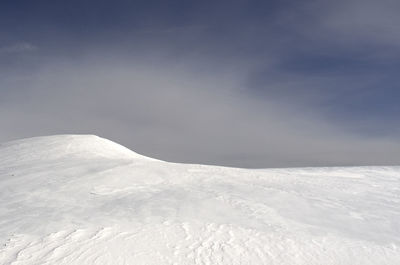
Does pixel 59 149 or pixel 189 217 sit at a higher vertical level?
pixel 59 149

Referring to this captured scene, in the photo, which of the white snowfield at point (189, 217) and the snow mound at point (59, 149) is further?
the snow mound at point (59, 149)

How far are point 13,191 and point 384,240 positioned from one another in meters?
9.53

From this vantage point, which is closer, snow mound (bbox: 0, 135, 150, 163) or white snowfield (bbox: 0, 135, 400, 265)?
white snowfield (bbox: 0, 135, 400, 265)

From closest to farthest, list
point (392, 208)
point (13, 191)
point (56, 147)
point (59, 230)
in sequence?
point (59, 230)
point (392, 208)
point (13, 191)
point (56, 147)

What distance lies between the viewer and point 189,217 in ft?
24.8

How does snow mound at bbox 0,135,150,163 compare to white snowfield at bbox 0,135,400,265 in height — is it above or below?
above

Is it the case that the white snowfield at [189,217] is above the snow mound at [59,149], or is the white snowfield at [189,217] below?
below

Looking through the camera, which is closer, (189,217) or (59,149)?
(189,217)

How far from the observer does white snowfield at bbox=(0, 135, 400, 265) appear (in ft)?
19.7

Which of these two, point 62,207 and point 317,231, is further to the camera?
point 62,207

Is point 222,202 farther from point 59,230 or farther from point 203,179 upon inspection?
point 59,230

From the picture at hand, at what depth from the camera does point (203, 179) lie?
435 inches

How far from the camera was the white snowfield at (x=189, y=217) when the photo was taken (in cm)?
600

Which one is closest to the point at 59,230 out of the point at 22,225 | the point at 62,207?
the point at 22,225
